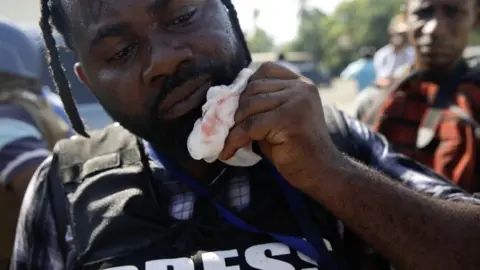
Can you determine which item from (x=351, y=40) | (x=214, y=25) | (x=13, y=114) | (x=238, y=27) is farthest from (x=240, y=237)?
(x=351, y=40)

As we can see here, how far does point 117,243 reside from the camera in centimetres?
139

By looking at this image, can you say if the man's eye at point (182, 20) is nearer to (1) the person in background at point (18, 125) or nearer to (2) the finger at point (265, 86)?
(2) the finger at point (265, 86)

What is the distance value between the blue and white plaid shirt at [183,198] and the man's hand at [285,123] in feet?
1.00

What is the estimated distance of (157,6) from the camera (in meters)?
1.29

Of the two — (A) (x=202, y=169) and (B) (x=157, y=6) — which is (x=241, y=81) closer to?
(B) (x=157, y=6)

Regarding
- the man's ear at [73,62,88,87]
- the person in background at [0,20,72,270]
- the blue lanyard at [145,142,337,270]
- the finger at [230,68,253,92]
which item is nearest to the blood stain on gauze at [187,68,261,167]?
the finger at [230,68,253,92]

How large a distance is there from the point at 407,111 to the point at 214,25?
998 mm

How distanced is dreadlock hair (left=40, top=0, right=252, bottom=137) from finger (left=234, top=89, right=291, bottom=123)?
1.21ft

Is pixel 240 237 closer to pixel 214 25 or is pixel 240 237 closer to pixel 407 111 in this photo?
pixel 214 25

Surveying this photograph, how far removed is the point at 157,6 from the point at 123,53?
0.49 ft

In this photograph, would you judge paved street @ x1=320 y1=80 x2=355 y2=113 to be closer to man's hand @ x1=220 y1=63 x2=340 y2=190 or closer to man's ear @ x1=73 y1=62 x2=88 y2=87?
man's ear @ x1=73 y1=62 x2=88 y2=87

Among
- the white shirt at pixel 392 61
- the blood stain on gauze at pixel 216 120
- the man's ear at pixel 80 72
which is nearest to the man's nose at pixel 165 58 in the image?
the blood stain on gauze at pixel 216 120

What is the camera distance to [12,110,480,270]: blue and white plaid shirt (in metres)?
1.44

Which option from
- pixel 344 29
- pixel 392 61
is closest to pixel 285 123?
pixel 392 61
